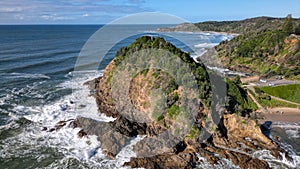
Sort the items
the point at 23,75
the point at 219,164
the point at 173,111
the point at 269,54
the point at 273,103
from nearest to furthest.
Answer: the point at 219,164, the point at 173,111, the point at 273,103, the point at 23,75, the point at 269,54

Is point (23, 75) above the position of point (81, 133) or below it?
above

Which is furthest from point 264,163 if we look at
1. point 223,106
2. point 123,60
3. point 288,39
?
point 288,39

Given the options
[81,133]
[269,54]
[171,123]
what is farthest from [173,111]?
[269,54]

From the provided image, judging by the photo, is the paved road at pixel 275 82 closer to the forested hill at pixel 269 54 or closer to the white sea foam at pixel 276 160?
the forested hill at pixel 269 54

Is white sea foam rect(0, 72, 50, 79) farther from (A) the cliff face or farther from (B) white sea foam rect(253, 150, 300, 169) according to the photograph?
(B) white sea foam rect(253, 150, 300, 169)

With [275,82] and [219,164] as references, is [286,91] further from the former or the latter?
[219,164]

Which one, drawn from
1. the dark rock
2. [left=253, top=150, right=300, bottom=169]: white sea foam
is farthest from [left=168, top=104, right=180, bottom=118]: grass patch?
the dark rock

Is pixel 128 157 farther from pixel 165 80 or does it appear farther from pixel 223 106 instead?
pixel 223 106
